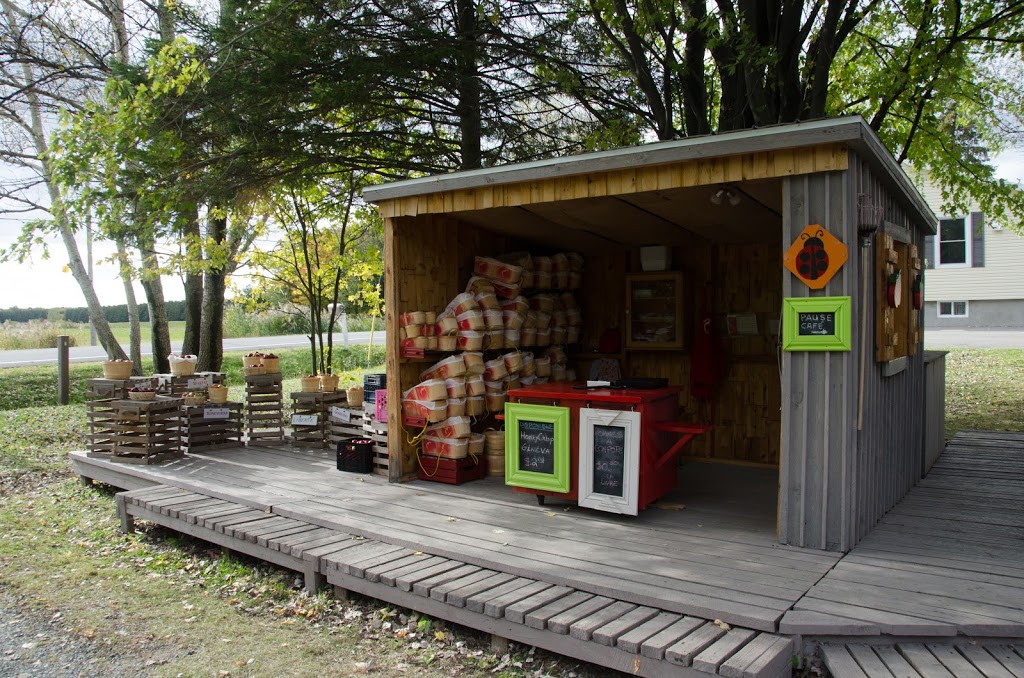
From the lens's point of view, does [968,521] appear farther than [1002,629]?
Yes

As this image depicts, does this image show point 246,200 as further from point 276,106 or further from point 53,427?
point 53,427

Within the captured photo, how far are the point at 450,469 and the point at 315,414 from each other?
2.68 metres

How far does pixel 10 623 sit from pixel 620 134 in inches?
359

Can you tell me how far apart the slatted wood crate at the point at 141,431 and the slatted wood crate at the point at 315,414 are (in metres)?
1.26

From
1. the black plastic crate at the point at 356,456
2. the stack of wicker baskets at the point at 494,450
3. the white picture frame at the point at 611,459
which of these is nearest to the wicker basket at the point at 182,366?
the black plastic crate at the point at 356,456

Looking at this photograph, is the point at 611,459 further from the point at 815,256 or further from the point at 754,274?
the point at 754,274

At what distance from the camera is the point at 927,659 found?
3.34 m

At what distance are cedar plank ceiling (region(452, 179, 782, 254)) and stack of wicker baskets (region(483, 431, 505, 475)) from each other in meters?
2.07

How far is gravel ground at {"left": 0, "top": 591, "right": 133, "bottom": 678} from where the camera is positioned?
404cm

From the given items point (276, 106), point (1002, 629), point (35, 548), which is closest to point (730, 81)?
point (276, 106)

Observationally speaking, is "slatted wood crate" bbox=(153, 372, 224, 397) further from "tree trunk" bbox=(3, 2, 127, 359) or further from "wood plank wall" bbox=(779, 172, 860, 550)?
"wood plank wall" bbox=(779, 172, 860, 550)

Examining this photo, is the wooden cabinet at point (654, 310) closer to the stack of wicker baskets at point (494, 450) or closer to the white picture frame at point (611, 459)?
the stack of wicker baskets at point (494, 450)

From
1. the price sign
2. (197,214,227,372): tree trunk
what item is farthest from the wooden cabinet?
(197,214,227,372): tree trunk

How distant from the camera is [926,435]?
715 centimetres
